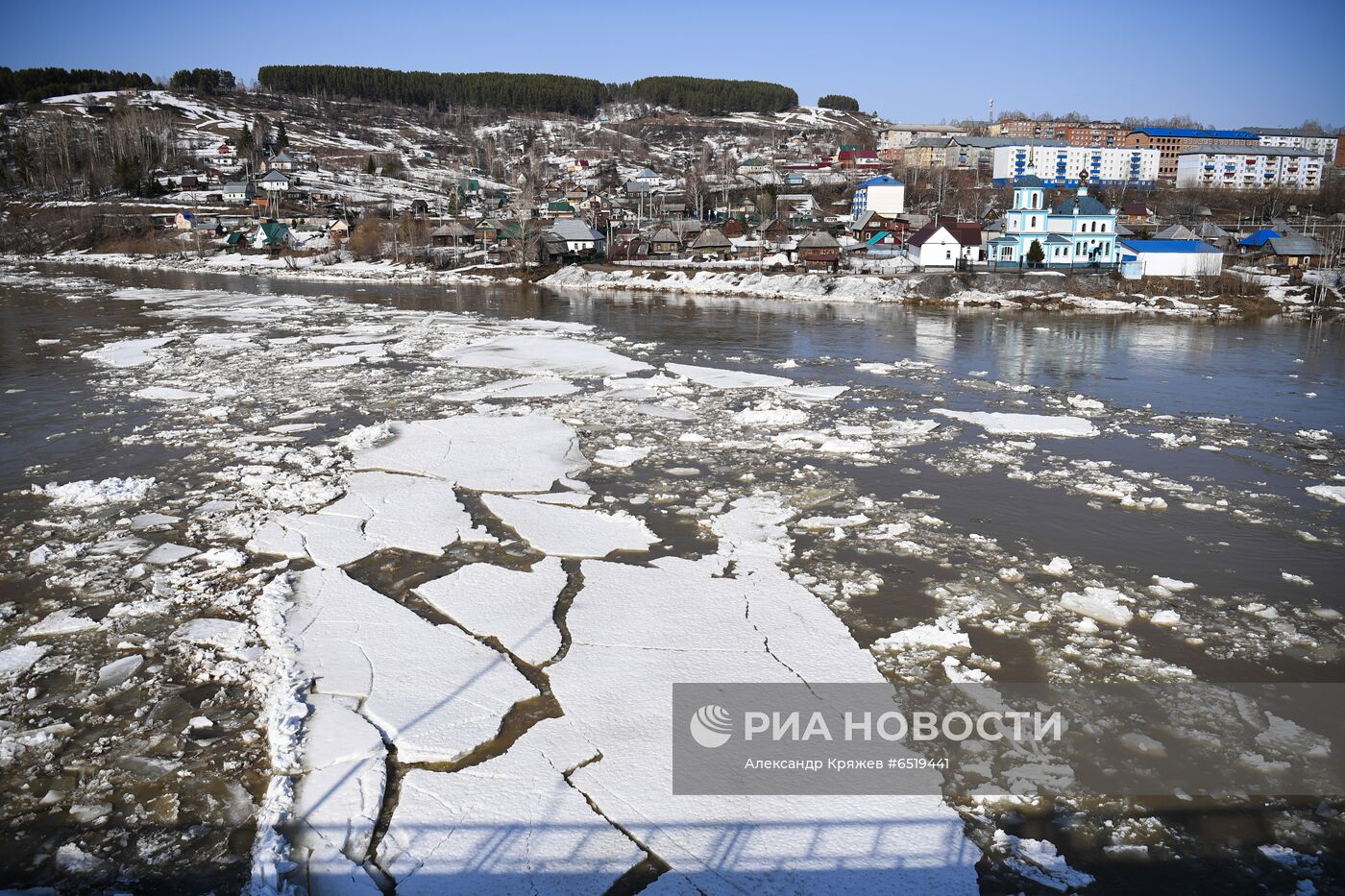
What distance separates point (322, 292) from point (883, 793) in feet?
103

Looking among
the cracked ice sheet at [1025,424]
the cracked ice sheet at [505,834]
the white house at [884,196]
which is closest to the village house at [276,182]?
the white house at [884,196]

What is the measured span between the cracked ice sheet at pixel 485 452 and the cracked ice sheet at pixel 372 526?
21.2 inches

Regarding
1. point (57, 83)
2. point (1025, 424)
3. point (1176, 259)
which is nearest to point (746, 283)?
point (1176, 259)

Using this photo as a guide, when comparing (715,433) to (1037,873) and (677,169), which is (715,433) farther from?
(677,169)

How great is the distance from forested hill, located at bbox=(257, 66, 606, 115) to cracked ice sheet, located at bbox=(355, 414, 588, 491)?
122 meters

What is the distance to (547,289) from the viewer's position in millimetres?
34156

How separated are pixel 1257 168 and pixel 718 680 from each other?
264 ft

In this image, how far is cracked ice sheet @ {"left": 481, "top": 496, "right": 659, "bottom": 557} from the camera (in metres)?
6.80

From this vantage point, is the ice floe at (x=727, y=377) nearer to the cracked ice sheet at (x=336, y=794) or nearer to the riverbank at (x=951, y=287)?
the cracked ice sheet at (x=336, y=794)

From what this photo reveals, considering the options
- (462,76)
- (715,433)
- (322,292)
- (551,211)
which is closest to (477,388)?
(715,433)

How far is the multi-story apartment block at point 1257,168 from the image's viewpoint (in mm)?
65000

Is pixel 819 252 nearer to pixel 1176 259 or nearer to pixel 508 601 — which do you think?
pixel 1176 259

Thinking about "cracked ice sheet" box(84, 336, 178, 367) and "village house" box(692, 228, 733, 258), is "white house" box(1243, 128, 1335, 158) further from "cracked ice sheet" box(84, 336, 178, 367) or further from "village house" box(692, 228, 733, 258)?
"cracked ice sheet" box(84, 336, 178, 367)

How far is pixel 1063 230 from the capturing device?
32125mm
